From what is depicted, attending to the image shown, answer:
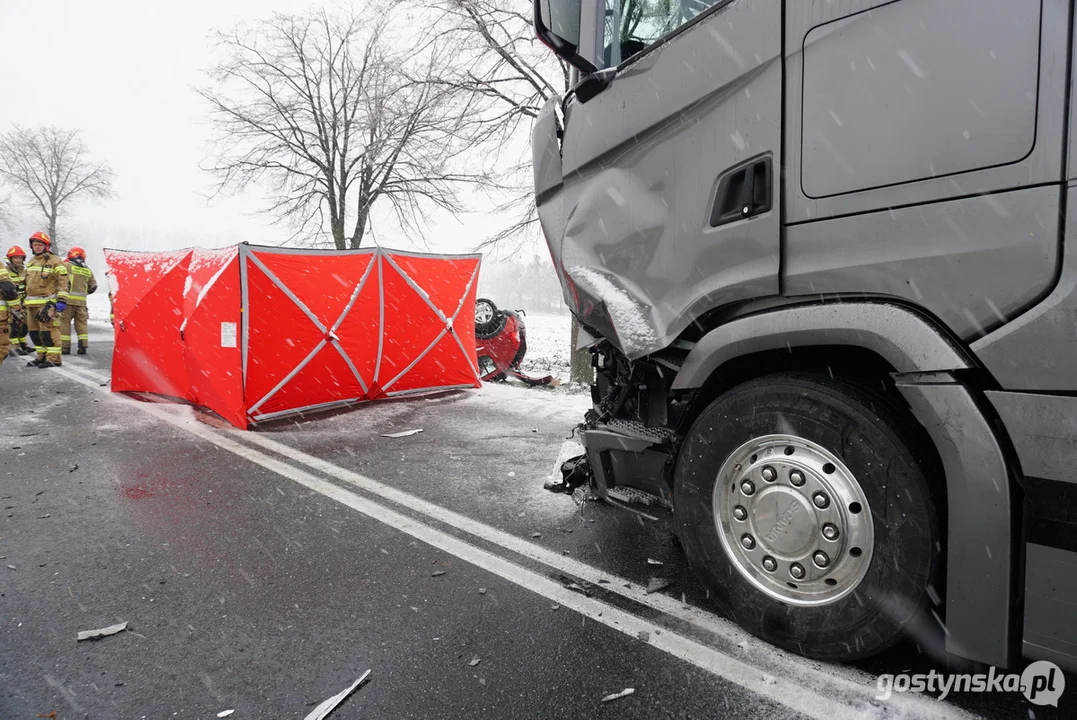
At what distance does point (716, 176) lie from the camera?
2.18 metres

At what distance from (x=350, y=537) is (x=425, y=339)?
462 centimetres

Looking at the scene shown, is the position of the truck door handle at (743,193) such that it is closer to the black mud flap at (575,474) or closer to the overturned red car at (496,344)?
the black mud flap at (575,474)

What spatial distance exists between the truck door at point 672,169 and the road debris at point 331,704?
5.25ft

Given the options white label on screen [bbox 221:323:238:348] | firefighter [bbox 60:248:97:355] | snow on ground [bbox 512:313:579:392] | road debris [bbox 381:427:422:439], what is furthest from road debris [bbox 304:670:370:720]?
firefighter [bbox 60:248:97:355]

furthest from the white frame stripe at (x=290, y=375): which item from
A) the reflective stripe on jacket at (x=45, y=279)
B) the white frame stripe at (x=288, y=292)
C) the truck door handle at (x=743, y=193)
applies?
the reflective stripe on jacket at (x=45, y=279)

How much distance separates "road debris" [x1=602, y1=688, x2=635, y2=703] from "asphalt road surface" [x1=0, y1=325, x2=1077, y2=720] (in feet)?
0.04

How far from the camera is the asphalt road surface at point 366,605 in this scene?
1.92 m

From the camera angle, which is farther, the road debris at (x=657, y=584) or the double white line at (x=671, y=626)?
the road debris at (x=657, y=584)

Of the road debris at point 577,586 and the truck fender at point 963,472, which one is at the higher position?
the truck fender at point 963,472

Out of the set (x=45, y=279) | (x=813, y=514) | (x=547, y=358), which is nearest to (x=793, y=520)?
(x=813, y=514)

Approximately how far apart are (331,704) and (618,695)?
3.08 feet

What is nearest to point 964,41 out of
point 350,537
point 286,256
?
point 350,537

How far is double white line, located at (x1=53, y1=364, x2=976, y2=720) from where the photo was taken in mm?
1870

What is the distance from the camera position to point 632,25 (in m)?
2.74
